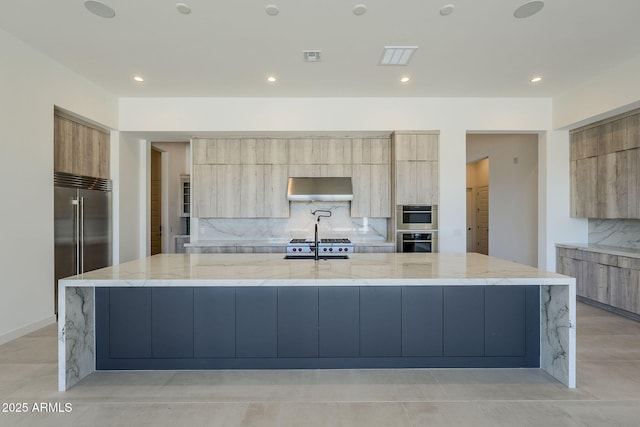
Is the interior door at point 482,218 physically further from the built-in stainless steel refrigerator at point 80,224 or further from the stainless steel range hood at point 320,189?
the built-in stainless steel refrigerator at point 80,224

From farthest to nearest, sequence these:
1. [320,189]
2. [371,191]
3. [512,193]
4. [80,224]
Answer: [512,193]
[371,191]
[320,189]
[80,224]

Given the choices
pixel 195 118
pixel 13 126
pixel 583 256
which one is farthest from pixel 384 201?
pixel 13 126

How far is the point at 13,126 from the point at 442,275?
14.3ft

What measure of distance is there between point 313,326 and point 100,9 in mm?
3227

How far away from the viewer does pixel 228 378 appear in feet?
8.57

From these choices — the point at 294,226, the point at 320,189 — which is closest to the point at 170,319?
the point at 320,189

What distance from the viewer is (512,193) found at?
6.75 meters

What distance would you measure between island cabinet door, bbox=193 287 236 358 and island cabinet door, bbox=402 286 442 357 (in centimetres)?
137

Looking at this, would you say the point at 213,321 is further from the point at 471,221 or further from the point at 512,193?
the point at 471,221

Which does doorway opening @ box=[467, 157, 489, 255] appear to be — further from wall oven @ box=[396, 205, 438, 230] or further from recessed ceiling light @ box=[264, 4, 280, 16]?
recessed ceiling light @ box=[264, 4, 280, 16]

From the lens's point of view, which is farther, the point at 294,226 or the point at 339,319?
the point at 294,226

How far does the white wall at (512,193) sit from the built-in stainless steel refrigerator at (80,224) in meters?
6.97

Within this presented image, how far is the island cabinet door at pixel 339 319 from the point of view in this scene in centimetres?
272

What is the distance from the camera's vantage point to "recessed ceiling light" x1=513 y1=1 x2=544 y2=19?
2885 mm
